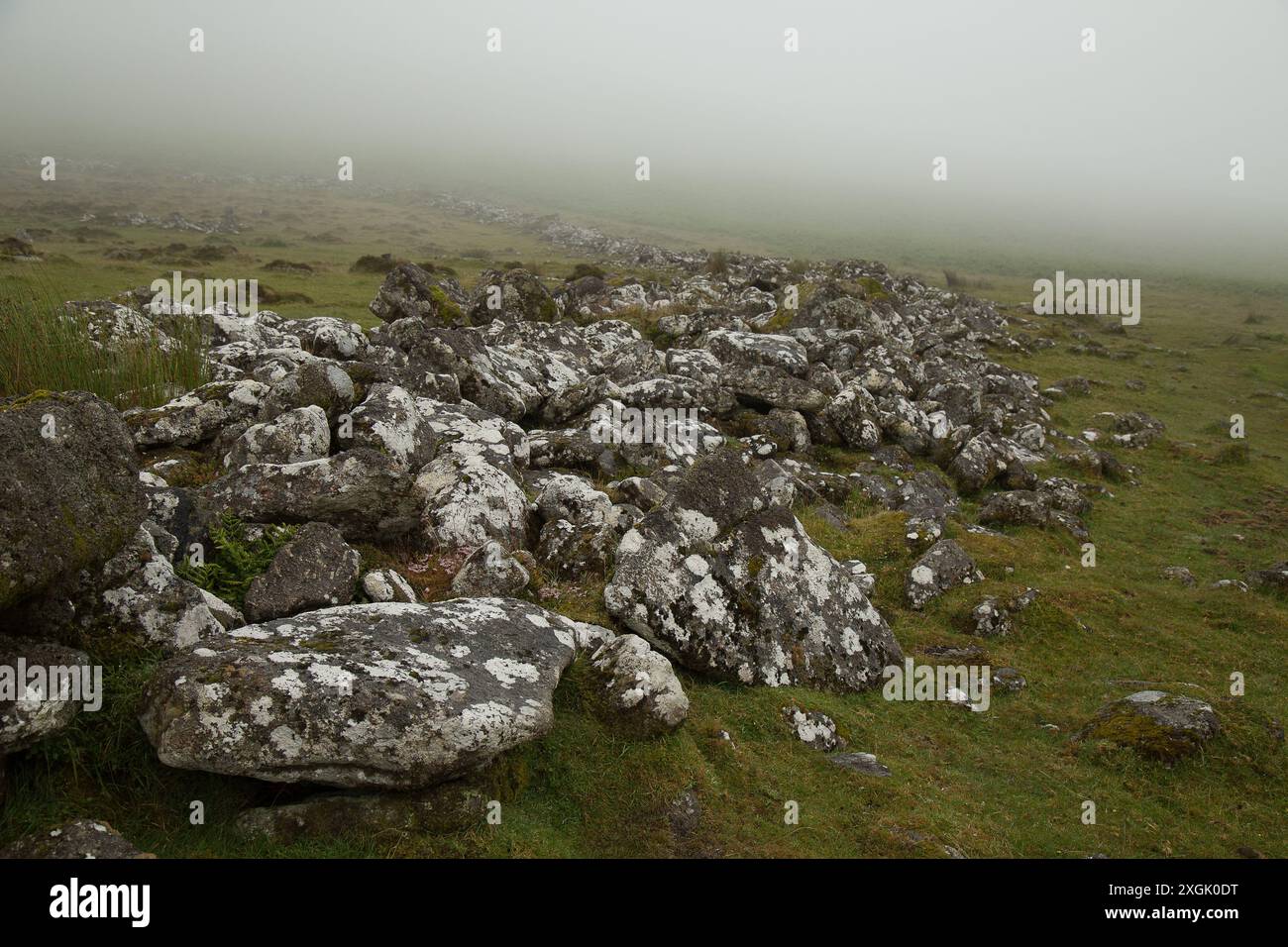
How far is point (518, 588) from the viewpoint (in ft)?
33.4

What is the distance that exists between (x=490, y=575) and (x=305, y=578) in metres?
2.33

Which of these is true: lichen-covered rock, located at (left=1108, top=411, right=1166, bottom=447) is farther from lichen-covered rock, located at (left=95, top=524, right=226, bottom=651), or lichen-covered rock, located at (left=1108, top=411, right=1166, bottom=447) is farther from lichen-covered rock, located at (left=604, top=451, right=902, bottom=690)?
lichen-covered rock, located at (left=95, top=524, right=226, bottom=651)

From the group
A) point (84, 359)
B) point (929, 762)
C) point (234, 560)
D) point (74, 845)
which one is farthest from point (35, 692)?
point (84, 359)

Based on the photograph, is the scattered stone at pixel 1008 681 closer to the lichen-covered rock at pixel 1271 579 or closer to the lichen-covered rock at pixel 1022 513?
the lichen-covered rock at pixel 1022 513

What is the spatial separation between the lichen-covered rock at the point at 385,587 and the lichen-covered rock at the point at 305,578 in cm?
20

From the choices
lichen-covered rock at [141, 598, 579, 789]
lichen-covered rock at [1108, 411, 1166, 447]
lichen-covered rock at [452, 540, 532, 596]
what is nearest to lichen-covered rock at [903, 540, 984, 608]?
lichen-covered rock at [452, 540, 532, 596]

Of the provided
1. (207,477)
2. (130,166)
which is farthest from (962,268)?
(130,166)

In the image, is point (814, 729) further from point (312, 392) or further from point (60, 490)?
point (312, 392)

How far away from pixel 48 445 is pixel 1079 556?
19385mm

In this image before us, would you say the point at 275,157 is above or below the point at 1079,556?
above

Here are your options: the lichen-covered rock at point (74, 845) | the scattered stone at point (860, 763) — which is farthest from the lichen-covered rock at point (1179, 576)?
the lichen-covered rock at point (74, 845)

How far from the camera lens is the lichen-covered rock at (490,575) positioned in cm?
993

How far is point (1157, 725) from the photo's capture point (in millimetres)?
9930

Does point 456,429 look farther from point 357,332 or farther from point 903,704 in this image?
point 903,704
